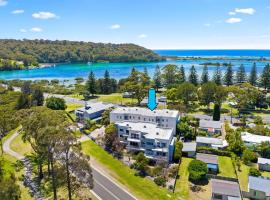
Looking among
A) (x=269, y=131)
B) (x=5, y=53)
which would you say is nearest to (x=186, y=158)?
(x=269, y=131)

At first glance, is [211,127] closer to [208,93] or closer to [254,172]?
[254,172]

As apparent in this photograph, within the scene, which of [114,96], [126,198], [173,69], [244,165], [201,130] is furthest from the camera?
[173,69]

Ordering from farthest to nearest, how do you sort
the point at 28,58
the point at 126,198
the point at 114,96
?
1. the point at 28,58
2. the point at 114,96
3. the point at 126,198

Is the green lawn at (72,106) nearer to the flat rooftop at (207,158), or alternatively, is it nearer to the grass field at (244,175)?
the flat rooftop at (207,158)

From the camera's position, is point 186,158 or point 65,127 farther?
point 186,158

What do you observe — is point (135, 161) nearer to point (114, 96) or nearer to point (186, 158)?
point (186, 158)

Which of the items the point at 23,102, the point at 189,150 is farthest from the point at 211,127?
the point at 23,102

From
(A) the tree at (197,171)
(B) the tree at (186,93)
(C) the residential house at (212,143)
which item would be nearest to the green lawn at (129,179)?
(A) the tree at (197,171)
